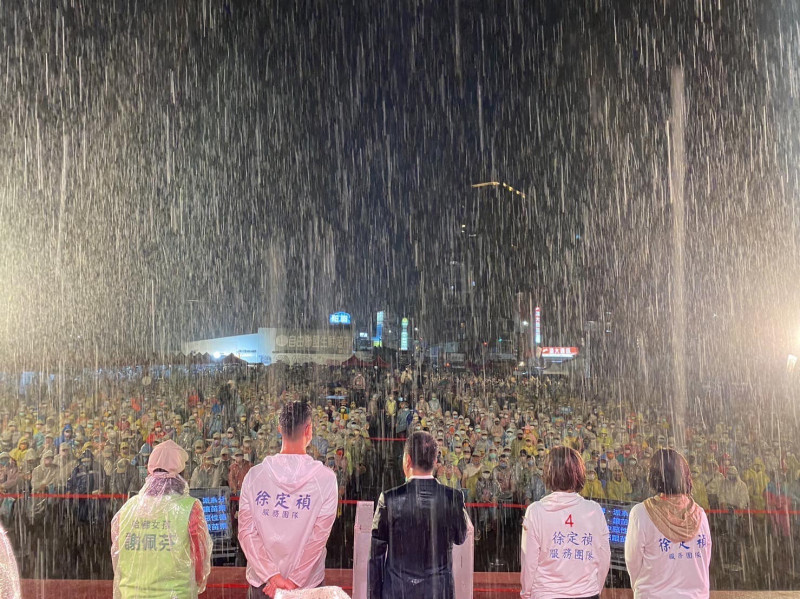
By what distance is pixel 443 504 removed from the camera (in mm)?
2533

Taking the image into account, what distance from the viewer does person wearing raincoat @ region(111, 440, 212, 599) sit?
263 cm

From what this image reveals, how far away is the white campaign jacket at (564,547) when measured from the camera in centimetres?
268

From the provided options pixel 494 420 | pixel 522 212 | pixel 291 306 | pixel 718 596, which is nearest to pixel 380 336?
pixel 291 306

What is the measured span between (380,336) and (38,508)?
91464 millimetres

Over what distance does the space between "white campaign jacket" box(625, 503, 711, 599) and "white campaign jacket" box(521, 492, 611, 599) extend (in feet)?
0.72

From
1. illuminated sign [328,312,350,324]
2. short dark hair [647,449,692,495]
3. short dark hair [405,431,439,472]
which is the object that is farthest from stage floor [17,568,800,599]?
illuminated sign [328,312,350,324]

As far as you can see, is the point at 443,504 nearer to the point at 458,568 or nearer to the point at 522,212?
the point at 458,568

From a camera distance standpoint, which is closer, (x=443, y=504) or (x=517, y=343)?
(x=443, y=504)

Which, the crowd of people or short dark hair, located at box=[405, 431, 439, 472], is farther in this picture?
the crowd of people

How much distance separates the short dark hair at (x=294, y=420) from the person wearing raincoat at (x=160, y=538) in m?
0.49

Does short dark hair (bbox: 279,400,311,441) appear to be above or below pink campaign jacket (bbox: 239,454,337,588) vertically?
above

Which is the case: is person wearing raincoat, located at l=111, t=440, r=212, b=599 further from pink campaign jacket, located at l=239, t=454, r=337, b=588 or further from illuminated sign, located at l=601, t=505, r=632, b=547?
illuminated sign, located at l=601, t=505, r=632, b=547

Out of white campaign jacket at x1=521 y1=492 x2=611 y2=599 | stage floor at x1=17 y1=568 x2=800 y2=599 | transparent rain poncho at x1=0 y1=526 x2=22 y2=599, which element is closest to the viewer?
transparent rain poncho at x1=0 y1=526 x2=22 y2=599

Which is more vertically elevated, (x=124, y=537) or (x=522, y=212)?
(x=522, y=212)
